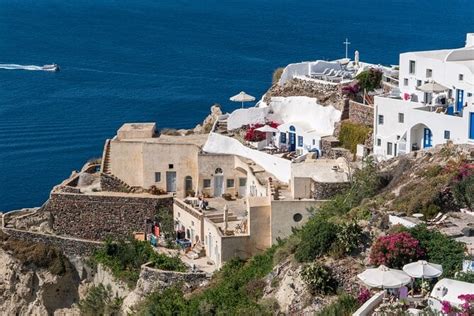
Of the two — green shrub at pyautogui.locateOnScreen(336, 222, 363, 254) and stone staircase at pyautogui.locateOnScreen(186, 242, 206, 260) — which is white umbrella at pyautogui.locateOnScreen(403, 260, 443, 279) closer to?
green shrub at pyautogui.locateOnScreen(336, 222, 363, 254)

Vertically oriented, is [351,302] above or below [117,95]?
below

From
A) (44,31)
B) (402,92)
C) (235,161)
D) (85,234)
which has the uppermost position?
(44,31)

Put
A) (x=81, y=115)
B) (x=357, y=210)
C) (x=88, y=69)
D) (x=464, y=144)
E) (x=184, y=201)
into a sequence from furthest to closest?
(x=88, y=69) → (x=81, y=115) → (x=184, y=201) → (x=464, y=144) → (x=357, y=210)

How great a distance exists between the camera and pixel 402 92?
44.9m

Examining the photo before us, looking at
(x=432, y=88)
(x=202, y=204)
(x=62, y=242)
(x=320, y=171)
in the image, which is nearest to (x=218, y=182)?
(x=202, y=204)

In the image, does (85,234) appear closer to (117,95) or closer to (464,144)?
(464,144)

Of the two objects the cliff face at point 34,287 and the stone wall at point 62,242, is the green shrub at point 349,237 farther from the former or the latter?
the cliff face at point 34,287

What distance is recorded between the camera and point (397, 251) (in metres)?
27.9

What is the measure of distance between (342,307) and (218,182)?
1880 centimetres

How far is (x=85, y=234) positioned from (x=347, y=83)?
13.7 meters

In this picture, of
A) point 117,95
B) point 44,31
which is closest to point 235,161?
point 117,95

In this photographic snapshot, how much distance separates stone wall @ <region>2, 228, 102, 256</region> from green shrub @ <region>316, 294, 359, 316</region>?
62.9 feet

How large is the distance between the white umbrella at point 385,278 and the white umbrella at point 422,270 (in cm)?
15

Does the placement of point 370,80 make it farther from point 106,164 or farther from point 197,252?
Result: point 106,164
